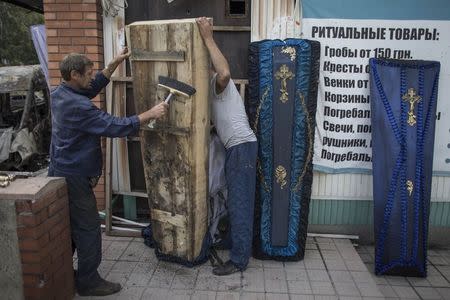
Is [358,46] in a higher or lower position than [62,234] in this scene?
higher

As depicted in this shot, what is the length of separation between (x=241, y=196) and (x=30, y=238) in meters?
1.66

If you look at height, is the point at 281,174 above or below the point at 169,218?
above

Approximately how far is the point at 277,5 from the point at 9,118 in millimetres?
6304

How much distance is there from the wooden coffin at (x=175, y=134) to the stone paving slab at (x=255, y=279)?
9.9 inches

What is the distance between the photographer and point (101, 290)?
3131mm

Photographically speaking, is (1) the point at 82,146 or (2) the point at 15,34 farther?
(2) the point at 15,34

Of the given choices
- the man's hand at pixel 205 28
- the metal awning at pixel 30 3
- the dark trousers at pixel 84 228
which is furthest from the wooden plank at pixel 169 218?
the metal awning at pixel 30 3

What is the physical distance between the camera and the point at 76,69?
2.87m

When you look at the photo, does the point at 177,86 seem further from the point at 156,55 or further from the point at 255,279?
the point at 255,279

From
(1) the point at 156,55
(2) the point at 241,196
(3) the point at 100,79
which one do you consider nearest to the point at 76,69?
(3) the point at 100,79

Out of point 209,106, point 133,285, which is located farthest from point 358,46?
point 133,285

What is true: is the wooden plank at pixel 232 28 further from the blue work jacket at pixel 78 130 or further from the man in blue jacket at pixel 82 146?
the blue work jacket at pixel 78 130

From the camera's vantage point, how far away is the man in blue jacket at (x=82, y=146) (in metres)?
2.86

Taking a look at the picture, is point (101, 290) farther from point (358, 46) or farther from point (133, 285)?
point (358, 46)
